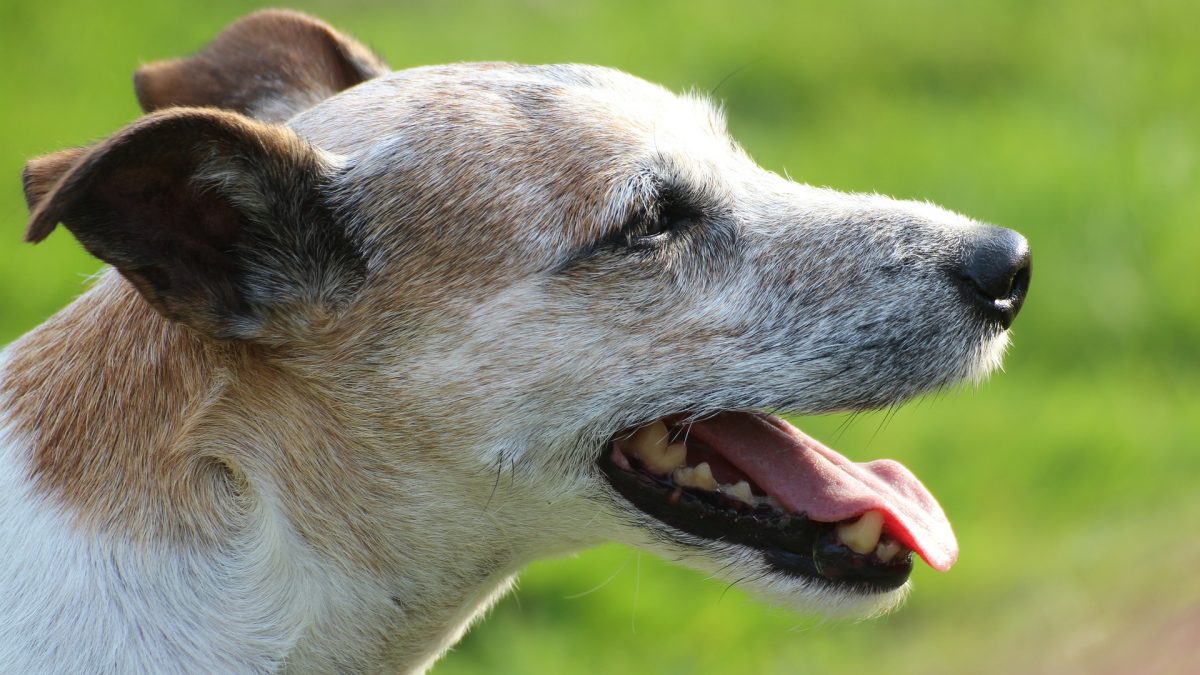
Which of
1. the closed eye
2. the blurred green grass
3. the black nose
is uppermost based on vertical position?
the black nose

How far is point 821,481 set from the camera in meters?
3.56

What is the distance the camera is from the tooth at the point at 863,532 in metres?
3.52

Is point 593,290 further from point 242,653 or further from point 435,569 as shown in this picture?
point 242,653

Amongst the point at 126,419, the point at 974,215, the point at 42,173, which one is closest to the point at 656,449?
the point at 126,419

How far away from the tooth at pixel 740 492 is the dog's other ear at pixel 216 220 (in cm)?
105

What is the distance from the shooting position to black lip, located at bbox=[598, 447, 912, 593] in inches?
137

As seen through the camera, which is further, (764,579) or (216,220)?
(764,579)

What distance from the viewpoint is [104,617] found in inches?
124

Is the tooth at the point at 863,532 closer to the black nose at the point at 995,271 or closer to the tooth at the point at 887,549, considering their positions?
the tooth at the point at 887,549

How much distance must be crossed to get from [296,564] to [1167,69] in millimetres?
8308

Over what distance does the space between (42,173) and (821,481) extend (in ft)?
6.82

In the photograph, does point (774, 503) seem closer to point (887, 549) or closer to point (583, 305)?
point (887, 549)

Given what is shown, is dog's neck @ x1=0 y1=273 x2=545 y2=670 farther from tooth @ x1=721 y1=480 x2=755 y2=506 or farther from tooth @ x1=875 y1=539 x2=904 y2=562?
tooth @ x1=875 y1=539 x2=904 y2=562

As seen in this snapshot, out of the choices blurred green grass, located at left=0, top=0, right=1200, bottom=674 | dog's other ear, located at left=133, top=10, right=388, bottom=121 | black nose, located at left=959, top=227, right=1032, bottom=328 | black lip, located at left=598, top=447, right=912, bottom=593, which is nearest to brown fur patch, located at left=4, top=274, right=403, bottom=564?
black lip, located at left=598, top=447, right=912, bottom=593
